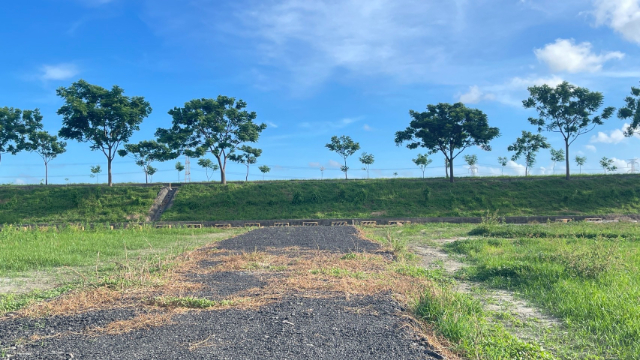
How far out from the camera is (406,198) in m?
35.6

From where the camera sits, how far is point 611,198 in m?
34.2

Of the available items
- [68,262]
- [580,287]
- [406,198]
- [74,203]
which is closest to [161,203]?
[74,203]

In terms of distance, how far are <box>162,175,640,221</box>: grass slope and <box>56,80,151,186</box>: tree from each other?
7.96 m

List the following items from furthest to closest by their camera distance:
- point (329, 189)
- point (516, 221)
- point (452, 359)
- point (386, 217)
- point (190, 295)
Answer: point (329, 189) < point (386, 217) < point (516, 221) < point (190, 295) < point (452, 359)

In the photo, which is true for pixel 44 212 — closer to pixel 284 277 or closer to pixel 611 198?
pixel 284 277

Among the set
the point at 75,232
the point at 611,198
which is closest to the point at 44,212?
the point at 75,232

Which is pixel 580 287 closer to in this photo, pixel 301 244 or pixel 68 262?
pixel 301 244

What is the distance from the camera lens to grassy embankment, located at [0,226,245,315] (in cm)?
803

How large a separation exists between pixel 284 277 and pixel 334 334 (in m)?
3.88

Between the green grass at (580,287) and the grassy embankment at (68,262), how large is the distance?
23.8 ft

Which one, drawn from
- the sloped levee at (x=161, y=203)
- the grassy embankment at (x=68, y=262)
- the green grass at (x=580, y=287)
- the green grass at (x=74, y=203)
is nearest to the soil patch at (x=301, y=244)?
the grassy embankment at (x=68, y=262)

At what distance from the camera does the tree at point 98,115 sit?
37.0 meters

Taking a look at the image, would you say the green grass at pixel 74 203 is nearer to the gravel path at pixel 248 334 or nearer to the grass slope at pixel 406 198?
the grass slope at pixel 406 198

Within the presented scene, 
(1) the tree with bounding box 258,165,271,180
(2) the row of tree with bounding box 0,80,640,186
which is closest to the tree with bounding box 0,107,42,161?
(2) the row of tree with bounding box 0,80,640,186
